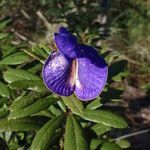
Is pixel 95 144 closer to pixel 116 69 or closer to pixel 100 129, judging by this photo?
pixel 100 129

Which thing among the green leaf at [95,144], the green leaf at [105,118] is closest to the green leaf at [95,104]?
the green leaf at [105,118]

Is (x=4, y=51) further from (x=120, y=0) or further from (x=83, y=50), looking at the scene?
(x=120, y=0)

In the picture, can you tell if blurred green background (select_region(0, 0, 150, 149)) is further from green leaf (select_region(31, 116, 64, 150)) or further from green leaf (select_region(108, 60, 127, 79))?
green leaf (select_region(31, 116, 64, 150))

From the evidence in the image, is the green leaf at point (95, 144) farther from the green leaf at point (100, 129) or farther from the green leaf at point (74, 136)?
the green leaf at point (74, 136)

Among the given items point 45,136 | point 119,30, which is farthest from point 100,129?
point 119,30

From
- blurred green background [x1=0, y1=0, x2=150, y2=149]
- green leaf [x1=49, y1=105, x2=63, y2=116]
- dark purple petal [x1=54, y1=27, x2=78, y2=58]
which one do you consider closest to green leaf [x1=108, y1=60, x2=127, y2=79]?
green leaf [x1=49, y1=105, x2=63, y2=116]

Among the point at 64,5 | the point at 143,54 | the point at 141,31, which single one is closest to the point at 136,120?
the point at 143,54
